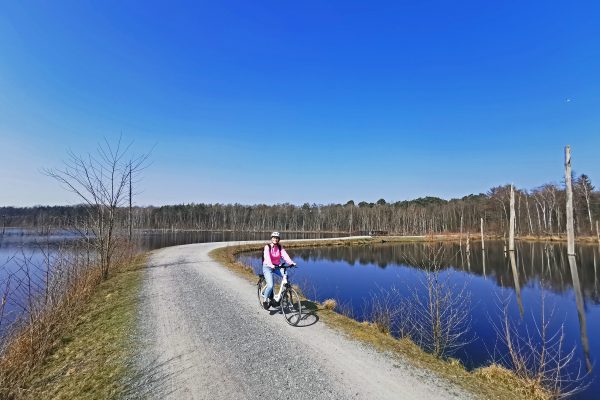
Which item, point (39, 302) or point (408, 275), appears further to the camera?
point (408, 275)

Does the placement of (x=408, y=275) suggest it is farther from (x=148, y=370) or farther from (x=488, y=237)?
(x=488, y=237)

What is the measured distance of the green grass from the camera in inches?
218

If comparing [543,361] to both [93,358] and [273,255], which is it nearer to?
[273,255]

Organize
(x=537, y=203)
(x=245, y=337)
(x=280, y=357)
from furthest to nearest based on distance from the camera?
(x=537, y=203), (x=245, y=337), (x=280, y=357)

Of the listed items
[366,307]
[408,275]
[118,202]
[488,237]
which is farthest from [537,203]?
[118,202]

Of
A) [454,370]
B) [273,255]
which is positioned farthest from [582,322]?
[273,255]

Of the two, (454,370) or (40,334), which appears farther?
(40,334)

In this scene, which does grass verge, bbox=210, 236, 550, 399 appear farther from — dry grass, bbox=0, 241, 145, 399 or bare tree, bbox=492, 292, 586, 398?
dry grass, bbox=0, 241, 145, 399

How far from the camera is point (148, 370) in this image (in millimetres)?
6008

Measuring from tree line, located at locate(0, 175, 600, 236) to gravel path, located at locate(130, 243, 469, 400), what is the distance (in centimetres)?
2137

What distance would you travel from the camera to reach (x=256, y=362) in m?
6.27

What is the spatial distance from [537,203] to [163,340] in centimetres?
7888

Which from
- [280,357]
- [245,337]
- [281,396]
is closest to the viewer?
[281,396]

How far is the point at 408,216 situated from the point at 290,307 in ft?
289
